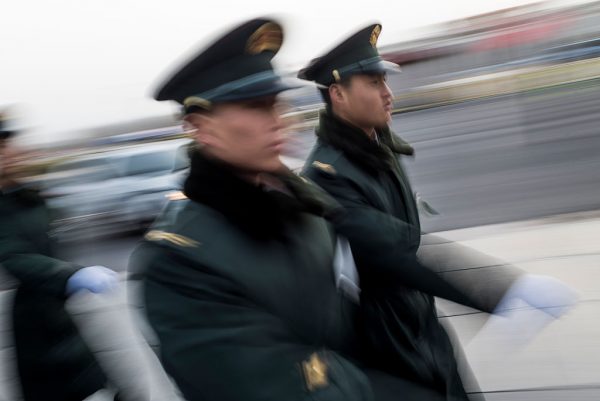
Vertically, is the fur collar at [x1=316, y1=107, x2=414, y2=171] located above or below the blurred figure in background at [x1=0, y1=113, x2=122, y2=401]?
above

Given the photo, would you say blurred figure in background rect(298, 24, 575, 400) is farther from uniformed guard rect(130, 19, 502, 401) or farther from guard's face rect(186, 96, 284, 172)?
guard's face rect(186, 96, 284, 172)

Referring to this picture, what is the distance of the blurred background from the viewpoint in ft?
13.3

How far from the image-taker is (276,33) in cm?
168

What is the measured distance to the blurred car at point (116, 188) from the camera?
1112cm

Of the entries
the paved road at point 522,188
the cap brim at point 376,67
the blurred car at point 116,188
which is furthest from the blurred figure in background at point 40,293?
the blurred car at point 116,188

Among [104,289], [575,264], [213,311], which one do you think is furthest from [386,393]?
[575,264]

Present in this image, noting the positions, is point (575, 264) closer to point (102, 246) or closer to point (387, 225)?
point (387, 225)

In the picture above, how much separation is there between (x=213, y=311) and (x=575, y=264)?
5126 mm

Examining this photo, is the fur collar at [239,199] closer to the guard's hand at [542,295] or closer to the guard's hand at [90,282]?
the guard's hand at [542,295]

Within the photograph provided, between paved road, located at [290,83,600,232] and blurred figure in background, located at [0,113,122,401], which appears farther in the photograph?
paved road, located at [290,83,600,232]

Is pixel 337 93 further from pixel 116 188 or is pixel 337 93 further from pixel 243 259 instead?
pixel 116 188

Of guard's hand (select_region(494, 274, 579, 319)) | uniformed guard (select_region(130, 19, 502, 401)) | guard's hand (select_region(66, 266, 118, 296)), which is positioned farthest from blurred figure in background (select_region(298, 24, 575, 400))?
guard's hand (select_region(66, 266, 118, 296))

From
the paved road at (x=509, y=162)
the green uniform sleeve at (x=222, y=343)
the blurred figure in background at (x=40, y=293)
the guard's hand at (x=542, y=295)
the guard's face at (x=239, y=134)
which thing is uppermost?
the guard's face at (x=239, y=134)

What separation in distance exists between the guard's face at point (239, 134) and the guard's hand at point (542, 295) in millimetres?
631
